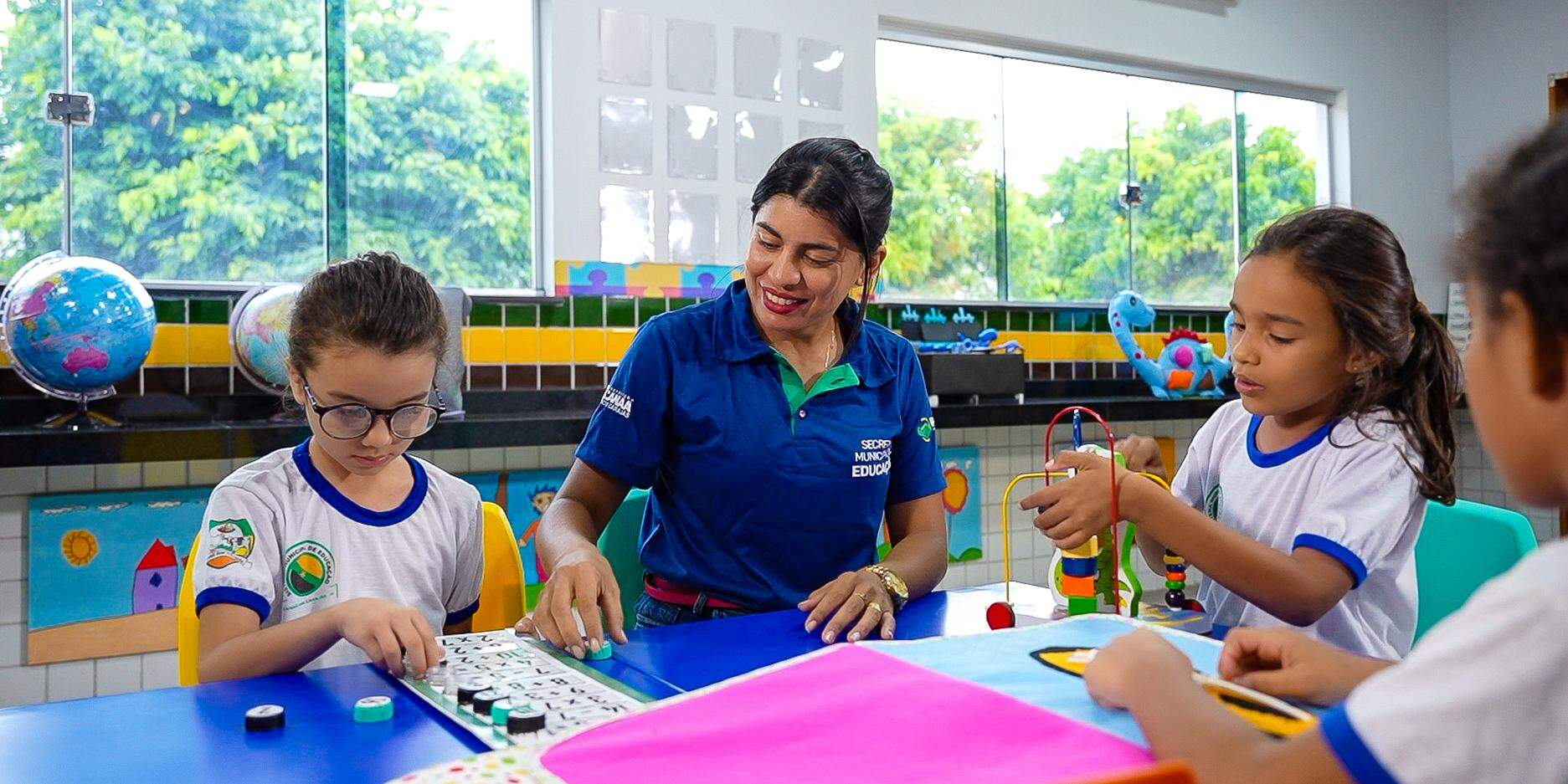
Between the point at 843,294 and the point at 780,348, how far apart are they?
0.14 metres

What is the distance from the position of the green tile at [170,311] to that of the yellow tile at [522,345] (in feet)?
2.82

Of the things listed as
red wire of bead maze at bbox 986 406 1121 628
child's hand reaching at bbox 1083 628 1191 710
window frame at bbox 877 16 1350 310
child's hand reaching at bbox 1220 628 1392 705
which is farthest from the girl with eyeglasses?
window frame at bbox 877 16 1350 310

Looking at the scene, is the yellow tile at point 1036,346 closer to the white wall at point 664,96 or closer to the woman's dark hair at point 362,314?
the white wall at point 664,96

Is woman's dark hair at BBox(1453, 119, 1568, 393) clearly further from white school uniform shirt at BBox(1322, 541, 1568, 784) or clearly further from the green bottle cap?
the green bottle cap

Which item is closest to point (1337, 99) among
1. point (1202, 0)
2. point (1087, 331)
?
point (1202, 0)

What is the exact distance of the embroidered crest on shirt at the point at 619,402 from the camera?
1.75m

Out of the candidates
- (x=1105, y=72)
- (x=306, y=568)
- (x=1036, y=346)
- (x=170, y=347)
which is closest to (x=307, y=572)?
(x=306, y=568)

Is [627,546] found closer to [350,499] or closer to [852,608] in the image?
[350,499]

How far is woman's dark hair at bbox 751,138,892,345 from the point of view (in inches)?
68.6

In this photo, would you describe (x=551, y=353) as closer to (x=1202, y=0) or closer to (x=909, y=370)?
(x=909, y=370)

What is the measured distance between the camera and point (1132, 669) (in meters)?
0.89

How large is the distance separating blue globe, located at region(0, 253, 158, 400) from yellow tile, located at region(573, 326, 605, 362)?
1.23 meters

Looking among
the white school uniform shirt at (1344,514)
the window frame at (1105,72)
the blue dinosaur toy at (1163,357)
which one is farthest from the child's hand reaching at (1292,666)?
the blue dinosaur toy at (1163,357)

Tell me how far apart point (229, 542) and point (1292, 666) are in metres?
1.18
